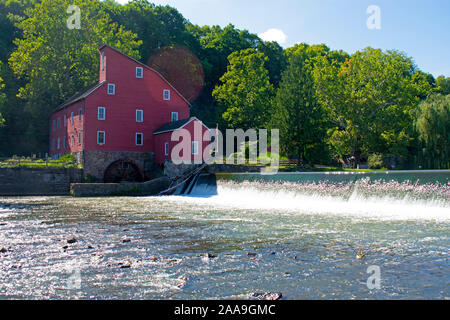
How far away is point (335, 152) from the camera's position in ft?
177

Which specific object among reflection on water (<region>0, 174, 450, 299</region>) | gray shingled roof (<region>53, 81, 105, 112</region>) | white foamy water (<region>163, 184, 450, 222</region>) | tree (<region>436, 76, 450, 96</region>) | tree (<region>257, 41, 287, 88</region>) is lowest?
reflection on water (<region>0, 174, 450, 299</region>)

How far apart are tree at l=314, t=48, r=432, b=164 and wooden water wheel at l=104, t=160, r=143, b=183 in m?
22.0

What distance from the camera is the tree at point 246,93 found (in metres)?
54.6

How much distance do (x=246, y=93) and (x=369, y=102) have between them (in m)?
15.6

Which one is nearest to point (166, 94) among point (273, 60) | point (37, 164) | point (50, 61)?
point (37, 164)

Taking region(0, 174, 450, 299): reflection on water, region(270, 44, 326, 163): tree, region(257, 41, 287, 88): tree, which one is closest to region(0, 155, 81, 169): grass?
region(0, 174, 450, 299): reflection on water

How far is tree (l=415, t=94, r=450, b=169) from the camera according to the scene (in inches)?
1606

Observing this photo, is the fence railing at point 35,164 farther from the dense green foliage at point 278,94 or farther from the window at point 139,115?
the dense green foliage at point 278,94

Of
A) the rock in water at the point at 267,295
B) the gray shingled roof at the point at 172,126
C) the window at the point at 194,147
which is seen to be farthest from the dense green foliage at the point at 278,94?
the rock in water at the point at 267,295

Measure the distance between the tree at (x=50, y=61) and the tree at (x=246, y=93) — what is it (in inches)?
594

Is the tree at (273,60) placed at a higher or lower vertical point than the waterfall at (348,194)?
higher

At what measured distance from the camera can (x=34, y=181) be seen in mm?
35125

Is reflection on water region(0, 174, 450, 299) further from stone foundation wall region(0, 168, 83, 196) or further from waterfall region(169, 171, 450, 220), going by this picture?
stone foundation wall region(0, 168, 83, 196)

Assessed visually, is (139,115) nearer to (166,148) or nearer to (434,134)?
(166,148)
